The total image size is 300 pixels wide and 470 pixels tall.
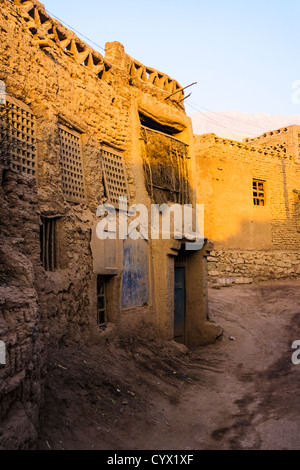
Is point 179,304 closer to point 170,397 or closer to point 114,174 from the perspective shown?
point 170,397

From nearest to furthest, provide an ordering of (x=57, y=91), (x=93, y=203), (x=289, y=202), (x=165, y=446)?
(x=165, y=446) < (x=57, y=91) < (x=93, y=203) < (x=289, y=202)

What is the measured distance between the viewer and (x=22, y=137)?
5797 mm

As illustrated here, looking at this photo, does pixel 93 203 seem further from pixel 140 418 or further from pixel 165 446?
pixel 165 446

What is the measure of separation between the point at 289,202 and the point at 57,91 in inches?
582

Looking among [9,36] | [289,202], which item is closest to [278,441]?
[9,36]

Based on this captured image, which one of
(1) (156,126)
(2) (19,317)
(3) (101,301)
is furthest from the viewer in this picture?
(1) (156,126)

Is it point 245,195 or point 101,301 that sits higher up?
point 245,195

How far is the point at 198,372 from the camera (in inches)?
297

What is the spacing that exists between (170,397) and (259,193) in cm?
1333
